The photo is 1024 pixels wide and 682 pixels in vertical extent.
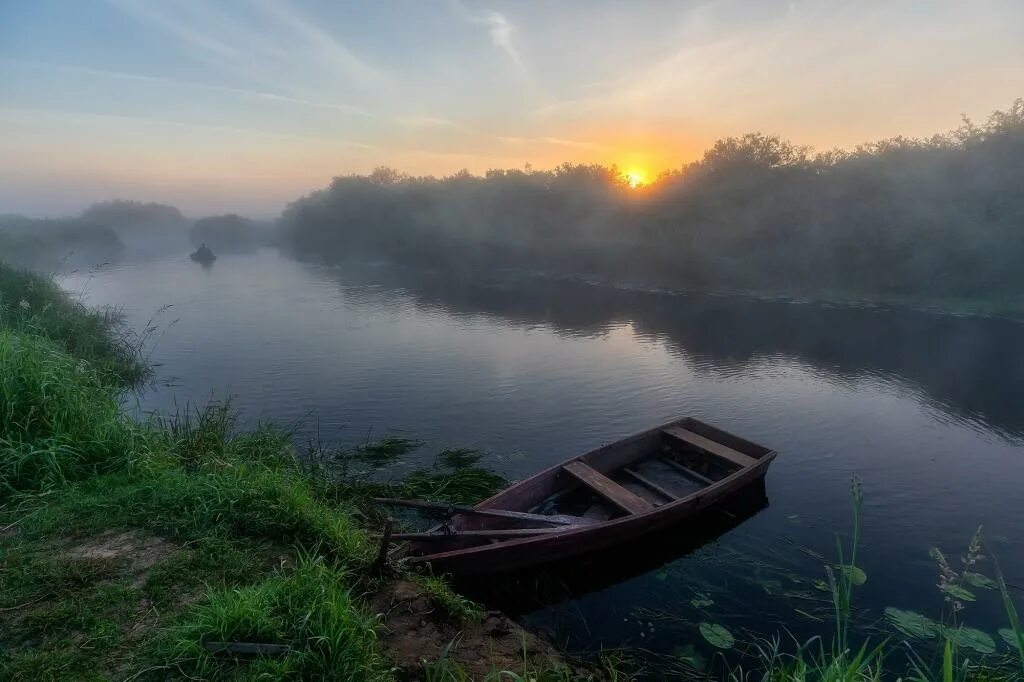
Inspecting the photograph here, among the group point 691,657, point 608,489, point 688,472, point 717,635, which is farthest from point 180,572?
point 688,472

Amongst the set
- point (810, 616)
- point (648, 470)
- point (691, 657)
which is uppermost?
point (648, 470)

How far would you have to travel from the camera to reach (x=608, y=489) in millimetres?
8703

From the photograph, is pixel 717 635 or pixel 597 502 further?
pixel 597 502

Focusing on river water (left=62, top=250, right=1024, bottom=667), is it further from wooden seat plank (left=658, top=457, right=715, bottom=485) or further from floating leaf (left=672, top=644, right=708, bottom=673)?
wooden seat plank (left=658, top=457, right=715, bottom=485)

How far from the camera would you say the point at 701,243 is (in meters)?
46.5

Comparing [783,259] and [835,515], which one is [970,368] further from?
[783,259]

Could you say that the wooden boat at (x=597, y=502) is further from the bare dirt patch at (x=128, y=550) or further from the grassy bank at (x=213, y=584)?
the bare dirt patch at (x=128, y=550)

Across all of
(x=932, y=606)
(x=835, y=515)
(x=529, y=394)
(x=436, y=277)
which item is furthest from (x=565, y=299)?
(x=932, y=606)

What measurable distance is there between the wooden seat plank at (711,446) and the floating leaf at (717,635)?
11.1 feet

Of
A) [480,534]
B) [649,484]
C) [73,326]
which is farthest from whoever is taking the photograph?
[73,326]

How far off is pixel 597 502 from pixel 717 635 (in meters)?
2.80

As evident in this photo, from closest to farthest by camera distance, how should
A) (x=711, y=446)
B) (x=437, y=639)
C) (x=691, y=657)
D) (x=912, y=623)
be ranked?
(x=437, y=639) < (x=691, y=657) < (x=912, y=623) < (x=711, y=446)

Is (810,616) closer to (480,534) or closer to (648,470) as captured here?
(648,470)

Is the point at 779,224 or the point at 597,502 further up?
the point at 779,224
